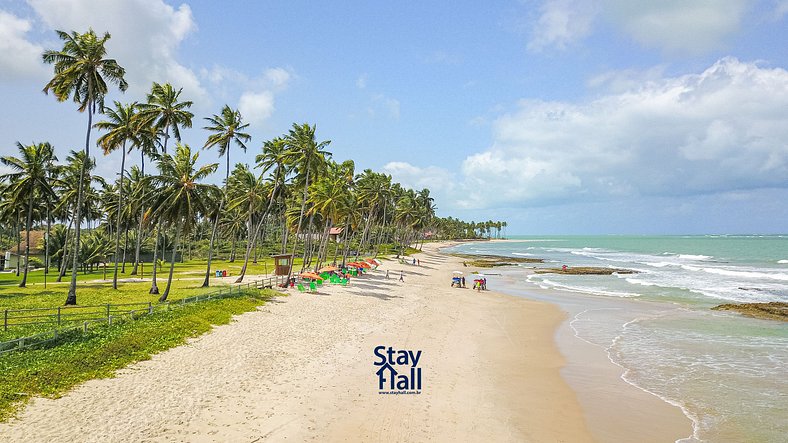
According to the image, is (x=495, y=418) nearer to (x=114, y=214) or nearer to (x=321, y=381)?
(x=321, y=381)

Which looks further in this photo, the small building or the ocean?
the small building

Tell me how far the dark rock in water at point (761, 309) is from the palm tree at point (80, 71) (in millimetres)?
47505

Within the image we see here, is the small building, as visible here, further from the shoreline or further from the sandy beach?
the shoreline

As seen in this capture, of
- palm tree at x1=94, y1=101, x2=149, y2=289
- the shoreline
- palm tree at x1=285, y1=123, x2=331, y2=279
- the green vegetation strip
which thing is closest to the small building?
palm tree at x1=285, y1=123, x2=331, y2=279

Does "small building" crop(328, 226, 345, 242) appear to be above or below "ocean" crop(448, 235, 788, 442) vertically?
above

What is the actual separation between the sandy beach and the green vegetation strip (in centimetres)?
54

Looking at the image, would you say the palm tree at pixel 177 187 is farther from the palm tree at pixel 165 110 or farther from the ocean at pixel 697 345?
the ocean at pixel 697 345

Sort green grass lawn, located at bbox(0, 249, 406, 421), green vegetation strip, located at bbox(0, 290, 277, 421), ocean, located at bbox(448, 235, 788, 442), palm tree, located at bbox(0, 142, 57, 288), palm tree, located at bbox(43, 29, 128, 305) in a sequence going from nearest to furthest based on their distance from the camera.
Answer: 1. green vegetation strip, located at bbox(0, 290, 277, 421)
2. green grass lawn, located at bbox(0, 249, 406, 421)
3. ocean, located at bbox(448, 235, 788, 442)
4. palm tree, located at bbox(43, 29, 128, 305)
5. palm tree, located at bbox(0, 142, 57, 288)

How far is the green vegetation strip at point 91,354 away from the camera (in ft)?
42.0

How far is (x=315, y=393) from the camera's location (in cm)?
1502

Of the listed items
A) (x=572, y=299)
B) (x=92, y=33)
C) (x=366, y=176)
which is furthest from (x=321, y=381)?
(x=366, y=176)

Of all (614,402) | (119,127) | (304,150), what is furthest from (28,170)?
(614,402)

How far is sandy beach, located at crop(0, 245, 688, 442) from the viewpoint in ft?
39.1

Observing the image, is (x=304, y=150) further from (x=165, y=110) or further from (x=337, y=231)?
(x=337, y=231)
